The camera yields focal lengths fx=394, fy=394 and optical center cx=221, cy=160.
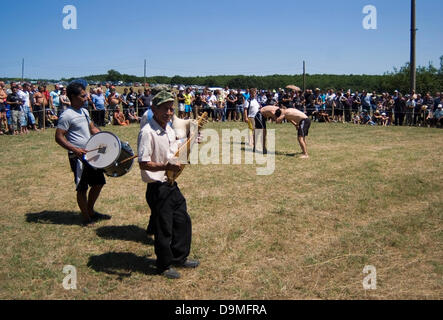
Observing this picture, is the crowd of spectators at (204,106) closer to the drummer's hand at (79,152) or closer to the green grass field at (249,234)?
the green grass field at (249,234)

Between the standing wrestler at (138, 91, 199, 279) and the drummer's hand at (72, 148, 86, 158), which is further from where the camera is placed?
the drummer's hand at (72, 148, 86, 158)

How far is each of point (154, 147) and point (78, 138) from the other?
2.08 m

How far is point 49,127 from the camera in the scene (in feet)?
61.3

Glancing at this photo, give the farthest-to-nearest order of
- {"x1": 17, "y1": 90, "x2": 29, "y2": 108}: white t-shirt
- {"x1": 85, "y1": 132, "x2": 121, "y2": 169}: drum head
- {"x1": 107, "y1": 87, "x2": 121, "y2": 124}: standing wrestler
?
{"x1": 107, "y1": 87, "x2": 121, "y2": 124}: standing wrestler
{"x1": 17, "y1": 90, "x2": 29, "y2": 108}: white t-shirt
{"x1": 85, "y1": 132, "x2": 121, "y2": 169}: drum head

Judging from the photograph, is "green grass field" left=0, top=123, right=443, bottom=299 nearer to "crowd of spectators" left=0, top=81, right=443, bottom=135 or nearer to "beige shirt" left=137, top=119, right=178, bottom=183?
"beige shirt" left=137, top=119, right=178, bottom=183

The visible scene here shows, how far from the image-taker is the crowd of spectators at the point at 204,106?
16641 mm

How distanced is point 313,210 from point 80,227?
3996 millimetres

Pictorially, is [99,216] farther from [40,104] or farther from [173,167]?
[40,104]

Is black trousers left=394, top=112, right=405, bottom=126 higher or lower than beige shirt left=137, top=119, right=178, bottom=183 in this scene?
higher

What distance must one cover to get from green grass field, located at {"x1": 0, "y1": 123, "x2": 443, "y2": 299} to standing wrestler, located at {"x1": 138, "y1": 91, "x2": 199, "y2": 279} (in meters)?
0.28

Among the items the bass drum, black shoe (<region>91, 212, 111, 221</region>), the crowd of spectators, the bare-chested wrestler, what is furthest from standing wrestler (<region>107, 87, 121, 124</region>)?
the bass drum

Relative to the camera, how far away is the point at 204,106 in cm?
2319

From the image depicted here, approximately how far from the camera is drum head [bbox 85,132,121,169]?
5.77 metres
